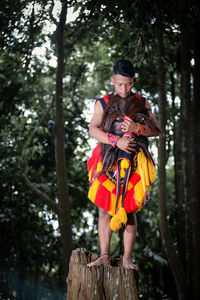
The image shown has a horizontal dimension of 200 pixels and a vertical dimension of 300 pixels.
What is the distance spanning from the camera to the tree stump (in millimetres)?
2287

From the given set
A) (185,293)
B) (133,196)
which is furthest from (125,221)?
(185,293)

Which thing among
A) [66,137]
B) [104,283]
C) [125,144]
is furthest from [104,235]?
[66,137]

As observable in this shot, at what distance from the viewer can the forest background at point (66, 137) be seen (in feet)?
13.7

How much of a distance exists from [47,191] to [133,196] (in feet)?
→ 9.32

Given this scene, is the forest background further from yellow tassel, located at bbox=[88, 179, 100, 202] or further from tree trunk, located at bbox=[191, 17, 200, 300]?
yellow tassel, located at bbox=[88, 179, 100, 202]

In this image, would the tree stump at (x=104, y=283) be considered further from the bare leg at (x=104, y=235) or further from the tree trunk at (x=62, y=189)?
the tree trunk at (x=62, y=189)

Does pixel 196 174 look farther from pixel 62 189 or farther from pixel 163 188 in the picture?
pixel 62 189

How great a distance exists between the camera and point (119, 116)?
2.43 metres

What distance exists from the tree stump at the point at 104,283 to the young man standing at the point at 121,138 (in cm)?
6

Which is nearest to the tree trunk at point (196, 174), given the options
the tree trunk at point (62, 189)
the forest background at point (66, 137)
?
the forest background at point (66, 137)

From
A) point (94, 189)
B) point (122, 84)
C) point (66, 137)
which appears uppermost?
point (66, 137)

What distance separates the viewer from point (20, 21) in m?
4.18

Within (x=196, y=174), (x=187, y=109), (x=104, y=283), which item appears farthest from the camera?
(x=187, y=109)

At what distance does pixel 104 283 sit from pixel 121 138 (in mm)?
860
